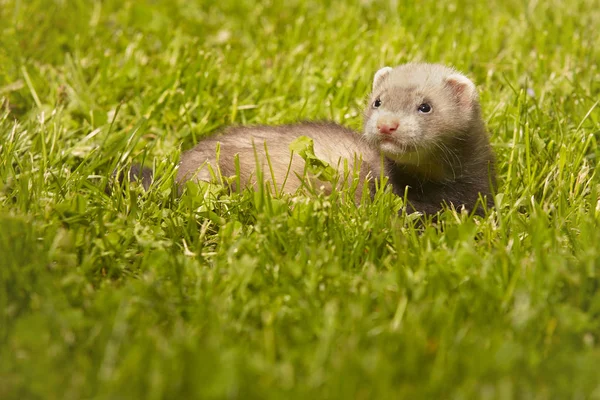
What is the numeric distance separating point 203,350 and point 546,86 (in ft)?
13.6

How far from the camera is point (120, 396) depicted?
246 centimetres

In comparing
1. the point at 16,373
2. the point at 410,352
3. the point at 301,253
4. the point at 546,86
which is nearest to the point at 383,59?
the point at 546,86

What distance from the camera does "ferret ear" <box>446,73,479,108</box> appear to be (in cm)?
467

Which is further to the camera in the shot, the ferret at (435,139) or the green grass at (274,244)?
the ferret at (435,139)

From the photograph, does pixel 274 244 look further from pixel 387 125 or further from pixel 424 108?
pixel 424 108

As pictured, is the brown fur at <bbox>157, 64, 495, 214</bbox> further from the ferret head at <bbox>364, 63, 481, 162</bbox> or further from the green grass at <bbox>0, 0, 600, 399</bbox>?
the green grass at <bbox>0, 0, 600, 399</bbox>

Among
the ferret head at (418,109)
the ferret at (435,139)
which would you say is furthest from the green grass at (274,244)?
the ferret head at (418,109)

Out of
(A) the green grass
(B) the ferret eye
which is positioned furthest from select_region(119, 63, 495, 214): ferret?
(A) the green grass

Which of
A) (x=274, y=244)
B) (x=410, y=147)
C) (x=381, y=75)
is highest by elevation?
(x=381, y=75)

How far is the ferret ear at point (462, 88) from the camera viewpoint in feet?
15.3

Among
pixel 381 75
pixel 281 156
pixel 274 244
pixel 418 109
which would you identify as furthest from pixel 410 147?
pixel 274 244

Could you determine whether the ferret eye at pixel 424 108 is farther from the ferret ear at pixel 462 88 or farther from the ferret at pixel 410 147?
the ferret ear at pixel 462 88

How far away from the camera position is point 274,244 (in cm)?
372

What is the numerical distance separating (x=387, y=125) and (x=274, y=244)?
103 centimetres
